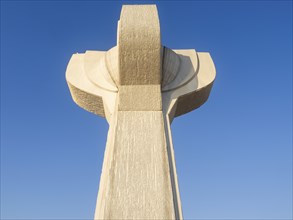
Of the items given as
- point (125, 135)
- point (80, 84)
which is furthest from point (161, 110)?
point (80, 84)

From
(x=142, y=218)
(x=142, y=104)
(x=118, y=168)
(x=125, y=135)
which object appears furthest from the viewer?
(x=142, y=104)

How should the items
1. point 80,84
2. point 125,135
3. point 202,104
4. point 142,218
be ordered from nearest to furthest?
point 142,218 → point 125,135 → point 80,84 → point 202,104

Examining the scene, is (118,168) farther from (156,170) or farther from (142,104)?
(142,104)

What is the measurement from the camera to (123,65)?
546cm

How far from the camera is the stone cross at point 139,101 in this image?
4.49 meters

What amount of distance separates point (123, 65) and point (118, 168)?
161cm

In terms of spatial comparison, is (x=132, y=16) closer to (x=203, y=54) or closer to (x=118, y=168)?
(x=203, y=54)

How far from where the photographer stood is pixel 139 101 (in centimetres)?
538

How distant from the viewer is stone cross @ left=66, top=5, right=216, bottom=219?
4.49 metres

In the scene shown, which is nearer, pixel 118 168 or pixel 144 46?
pixel 118 168

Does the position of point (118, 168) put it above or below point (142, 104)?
below

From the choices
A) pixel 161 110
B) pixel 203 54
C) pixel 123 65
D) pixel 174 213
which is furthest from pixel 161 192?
pixel 203 54

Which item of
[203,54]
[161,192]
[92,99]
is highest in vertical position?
[203,54]

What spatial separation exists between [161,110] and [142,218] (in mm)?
1666
